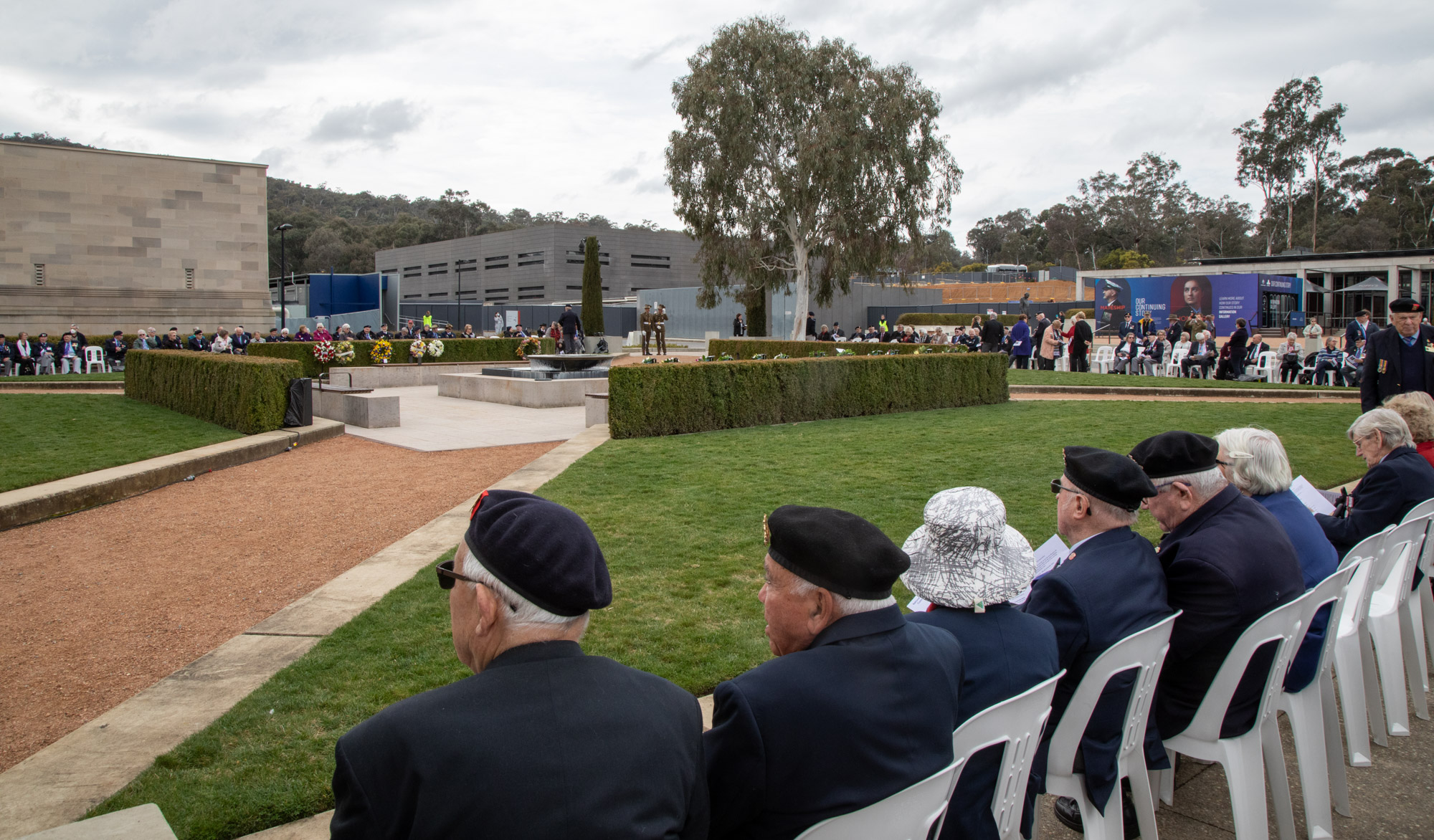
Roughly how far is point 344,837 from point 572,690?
16.3 inches

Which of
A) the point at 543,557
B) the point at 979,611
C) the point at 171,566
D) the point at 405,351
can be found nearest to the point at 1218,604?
the point at 979,611

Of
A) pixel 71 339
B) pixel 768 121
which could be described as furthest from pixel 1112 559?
pixel 768 121

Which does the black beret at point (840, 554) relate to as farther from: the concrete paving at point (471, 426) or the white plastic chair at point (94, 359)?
the white plastic chair at point (94, 359)

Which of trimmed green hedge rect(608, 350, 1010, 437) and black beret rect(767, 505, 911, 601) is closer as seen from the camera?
black beret rect(767, 505, 911, 601)

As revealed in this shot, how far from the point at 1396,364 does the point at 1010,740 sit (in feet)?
22.6

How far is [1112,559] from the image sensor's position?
2588mm

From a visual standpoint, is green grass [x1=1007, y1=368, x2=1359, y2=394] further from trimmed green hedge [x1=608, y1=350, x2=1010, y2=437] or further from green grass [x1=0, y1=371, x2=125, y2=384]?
green grass [x1=0, y1=371, x2=125, y2=384]

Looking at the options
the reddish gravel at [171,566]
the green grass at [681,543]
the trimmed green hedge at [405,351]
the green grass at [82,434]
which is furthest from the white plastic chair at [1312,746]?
the trimmed green hedge at [405,351]

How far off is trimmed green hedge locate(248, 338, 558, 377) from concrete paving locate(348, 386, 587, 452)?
4.43 m

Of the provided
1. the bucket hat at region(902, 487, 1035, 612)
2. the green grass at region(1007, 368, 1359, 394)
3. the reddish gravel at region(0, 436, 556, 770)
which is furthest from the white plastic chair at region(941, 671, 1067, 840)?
the green grass at region(1007, 368, 1359, 394)

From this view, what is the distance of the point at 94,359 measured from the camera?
2514cm

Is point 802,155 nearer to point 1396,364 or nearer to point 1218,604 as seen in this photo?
point 1396,364

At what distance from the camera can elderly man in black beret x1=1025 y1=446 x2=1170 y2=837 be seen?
2.45m

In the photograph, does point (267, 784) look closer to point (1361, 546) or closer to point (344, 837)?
point (344, 837)
